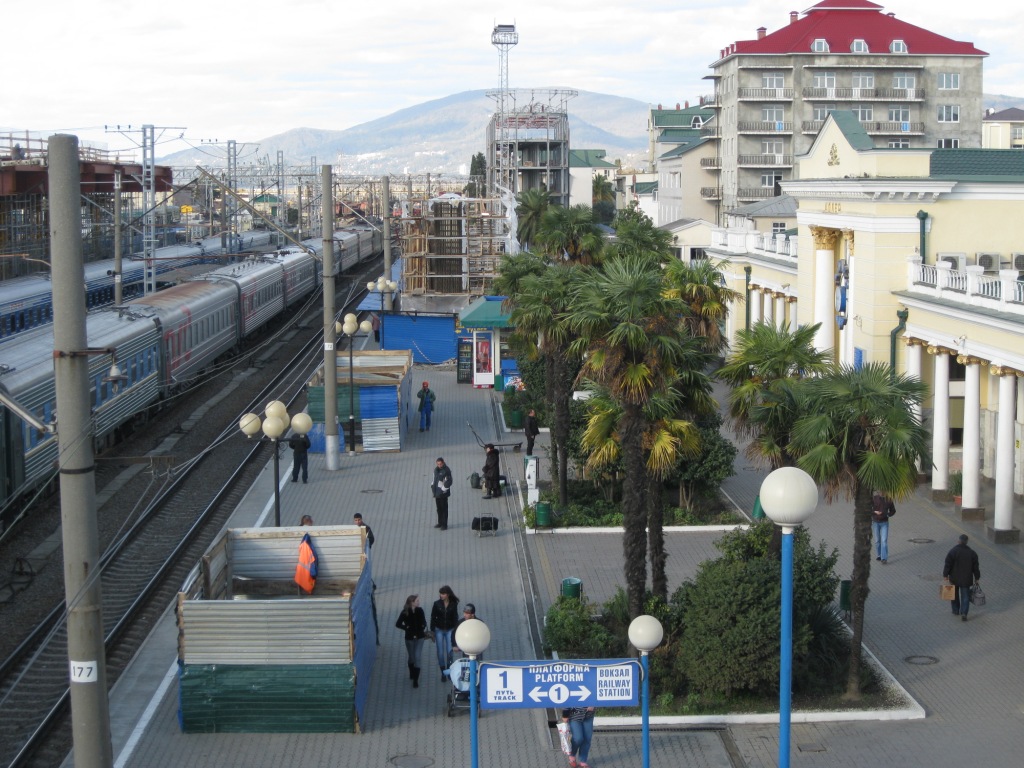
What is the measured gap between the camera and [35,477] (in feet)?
81.5

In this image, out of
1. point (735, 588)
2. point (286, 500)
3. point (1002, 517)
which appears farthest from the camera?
point (286, 500)

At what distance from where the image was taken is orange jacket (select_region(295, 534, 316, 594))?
17.8m

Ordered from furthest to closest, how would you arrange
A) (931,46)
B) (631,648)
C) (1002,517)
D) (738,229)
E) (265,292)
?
1. (931,46)
2. (265,292)
3. (738,229)
4. (1002,517)
5. (631,648)

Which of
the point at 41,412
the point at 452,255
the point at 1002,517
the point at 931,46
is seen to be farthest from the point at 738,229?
the point at 931,46

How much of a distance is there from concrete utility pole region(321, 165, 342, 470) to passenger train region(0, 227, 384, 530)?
1.88 ft

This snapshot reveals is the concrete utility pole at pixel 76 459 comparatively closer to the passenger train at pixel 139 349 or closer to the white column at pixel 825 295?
the passenger train at pixel 139 349

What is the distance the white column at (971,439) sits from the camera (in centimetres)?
2633

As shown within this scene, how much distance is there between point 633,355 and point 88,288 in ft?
127

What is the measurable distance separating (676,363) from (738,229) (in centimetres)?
3300

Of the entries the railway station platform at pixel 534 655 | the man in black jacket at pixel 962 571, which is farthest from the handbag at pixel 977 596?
the man in black jacket at pixel 962 571

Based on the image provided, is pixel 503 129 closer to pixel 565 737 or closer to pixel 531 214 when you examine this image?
pixel 531 214

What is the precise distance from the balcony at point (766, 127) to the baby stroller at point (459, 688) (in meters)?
74.3

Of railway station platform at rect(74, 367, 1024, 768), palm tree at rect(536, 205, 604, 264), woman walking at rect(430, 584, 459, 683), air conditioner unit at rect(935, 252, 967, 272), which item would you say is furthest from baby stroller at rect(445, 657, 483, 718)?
palm tree at rect(536, 205, 604, 264)

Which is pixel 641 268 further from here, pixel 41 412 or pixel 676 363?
pixel 41 412
